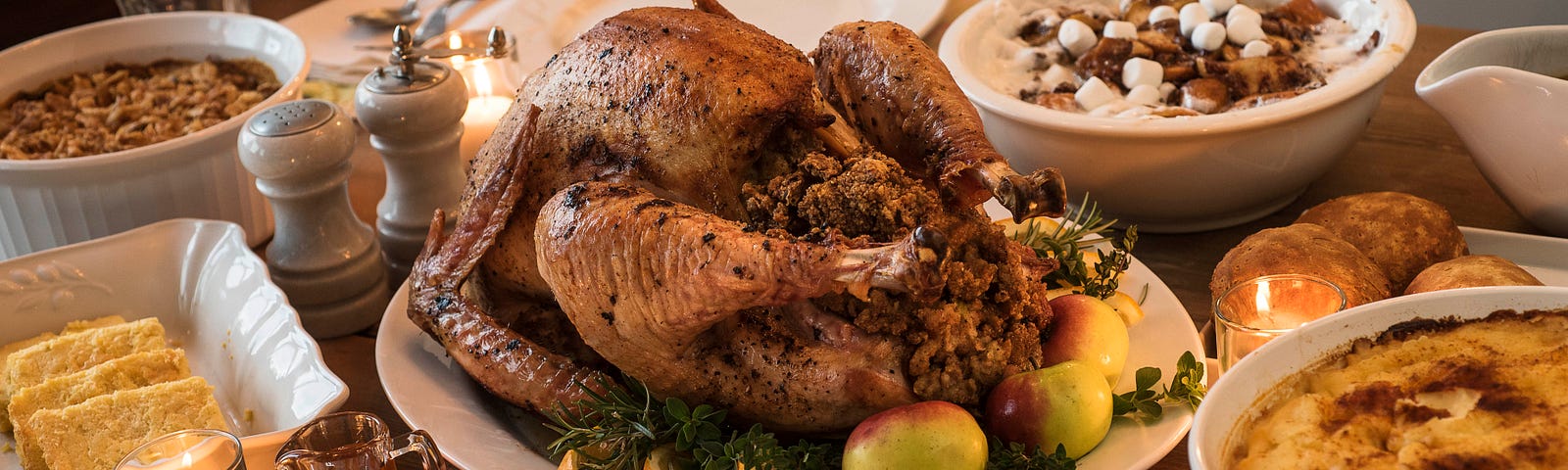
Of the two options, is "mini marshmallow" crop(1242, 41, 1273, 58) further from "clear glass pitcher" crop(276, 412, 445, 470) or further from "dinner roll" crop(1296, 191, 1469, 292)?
"clear glass pitcher" crop(276, 412, 445, 470)

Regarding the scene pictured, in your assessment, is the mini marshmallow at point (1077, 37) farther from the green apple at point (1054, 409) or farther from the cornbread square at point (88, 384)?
the cornbread square at point (88, 384)

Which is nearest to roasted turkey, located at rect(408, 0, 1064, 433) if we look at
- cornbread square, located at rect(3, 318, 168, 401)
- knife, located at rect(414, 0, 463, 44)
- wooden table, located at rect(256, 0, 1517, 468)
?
wooden table, located at rect(256, 0, 1517, 468)

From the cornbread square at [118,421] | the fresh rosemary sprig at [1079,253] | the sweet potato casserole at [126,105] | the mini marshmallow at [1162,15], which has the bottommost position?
the cornbread square at [118,421]

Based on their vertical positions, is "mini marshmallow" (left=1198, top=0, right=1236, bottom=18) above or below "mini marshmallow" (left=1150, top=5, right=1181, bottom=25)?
above

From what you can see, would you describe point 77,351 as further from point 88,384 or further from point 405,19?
point 405,19

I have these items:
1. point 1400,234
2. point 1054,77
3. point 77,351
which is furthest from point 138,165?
point 1400,234

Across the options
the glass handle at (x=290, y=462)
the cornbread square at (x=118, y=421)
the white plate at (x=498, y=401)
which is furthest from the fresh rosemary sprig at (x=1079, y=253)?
the cornbread square at (x=118, y=421)
